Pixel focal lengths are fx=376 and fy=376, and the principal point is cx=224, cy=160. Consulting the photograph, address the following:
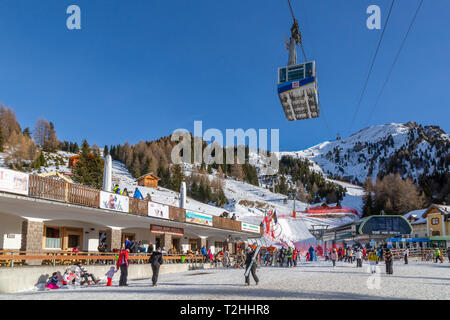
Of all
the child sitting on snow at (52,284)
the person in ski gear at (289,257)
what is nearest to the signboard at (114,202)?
the child sitting on snow at (52,284)

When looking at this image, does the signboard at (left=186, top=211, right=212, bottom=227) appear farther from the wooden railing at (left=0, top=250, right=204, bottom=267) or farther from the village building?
the village building

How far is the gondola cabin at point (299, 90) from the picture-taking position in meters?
20.1

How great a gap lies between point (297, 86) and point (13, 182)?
14.1 metres

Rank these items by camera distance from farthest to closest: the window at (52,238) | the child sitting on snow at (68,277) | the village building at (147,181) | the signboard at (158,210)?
1. the village building at (147,181)
2. the signboard at (158,210)
3. the window at (52,238)
4. the child sitting on snow at (68,277)

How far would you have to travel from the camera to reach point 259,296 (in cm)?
906

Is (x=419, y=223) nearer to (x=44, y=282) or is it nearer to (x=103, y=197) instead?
(x=103, y=197)

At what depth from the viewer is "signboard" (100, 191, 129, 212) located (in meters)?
19.4

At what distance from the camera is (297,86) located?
2011cm

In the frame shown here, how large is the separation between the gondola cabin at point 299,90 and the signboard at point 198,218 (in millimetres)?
11485

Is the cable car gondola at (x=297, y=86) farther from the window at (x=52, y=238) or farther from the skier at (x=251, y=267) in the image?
the window at (x=52, y=238)

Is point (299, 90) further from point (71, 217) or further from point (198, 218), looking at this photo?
point (198, 218)
